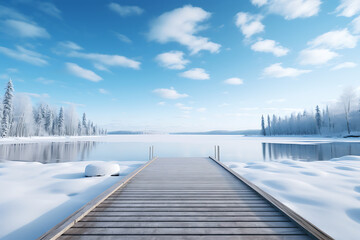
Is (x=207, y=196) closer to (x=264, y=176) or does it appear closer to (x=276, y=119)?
(x=264, y=176)

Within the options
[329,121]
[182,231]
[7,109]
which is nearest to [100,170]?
[182,231]

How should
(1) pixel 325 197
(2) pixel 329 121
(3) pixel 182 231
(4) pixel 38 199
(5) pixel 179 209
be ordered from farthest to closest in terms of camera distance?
1. (2) pixel 329 121
2. (1) pixel 325 197
3. (4) pixel 38 199
4. (5) pixel 179 209
5. (3) pixel 182 231

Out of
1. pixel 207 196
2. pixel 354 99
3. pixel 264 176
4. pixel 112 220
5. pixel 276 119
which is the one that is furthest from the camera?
pixel 276 119

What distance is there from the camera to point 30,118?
48.9 meters

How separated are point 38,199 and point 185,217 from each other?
4.56 meters

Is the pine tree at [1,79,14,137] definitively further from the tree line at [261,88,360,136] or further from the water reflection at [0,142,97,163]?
the tree line at [261,88,360,136]

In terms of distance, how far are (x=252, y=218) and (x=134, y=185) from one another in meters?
3.80

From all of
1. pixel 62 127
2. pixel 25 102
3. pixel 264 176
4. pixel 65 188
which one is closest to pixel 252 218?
pixel 264 176

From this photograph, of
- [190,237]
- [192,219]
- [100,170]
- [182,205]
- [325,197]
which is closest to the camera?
[190,237]

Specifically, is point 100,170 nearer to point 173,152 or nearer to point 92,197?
point 92,197

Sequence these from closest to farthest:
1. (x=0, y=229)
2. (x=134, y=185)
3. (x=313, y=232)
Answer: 1. (x=313, y=232)
2. (x=0, y=229)
3. (x=134, y=185)

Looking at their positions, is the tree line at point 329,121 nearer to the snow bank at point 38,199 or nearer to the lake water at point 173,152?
the lake water at point 173,152

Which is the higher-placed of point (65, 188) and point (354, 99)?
point (354, 99)

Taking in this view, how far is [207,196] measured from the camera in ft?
15.3
